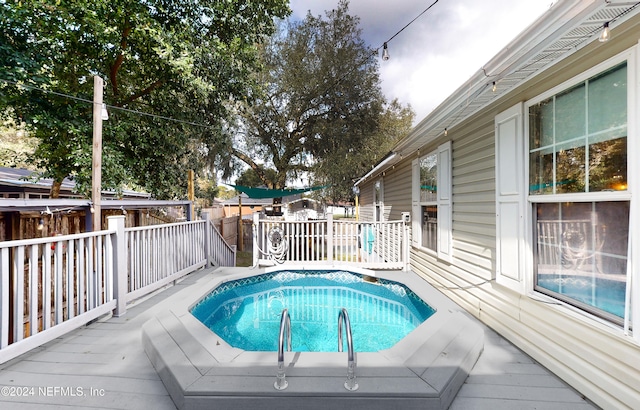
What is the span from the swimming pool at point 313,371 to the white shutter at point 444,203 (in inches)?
64.3

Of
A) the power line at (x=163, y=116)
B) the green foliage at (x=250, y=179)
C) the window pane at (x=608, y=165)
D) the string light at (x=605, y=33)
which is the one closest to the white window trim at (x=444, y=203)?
the power line at (x=163, y=116)

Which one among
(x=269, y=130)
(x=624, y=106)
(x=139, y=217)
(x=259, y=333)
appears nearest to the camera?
(x=624, y=106)

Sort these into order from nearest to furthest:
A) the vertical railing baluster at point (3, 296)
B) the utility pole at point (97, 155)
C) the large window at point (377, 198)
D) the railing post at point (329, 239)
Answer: the vertical railing baluster at point (3, 296), the utility pole at point (97, 155), the railing post at point (329, 239), the large window at point (377, 198)

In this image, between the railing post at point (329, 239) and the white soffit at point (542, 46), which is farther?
the railing post at point (329, 239)

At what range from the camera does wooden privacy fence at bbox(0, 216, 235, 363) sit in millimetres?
2316

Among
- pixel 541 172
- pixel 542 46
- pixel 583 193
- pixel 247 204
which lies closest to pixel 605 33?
pixel 542 46

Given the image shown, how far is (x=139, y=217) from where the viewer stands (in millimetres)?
6770

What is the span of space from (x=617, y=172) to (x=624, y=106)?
0.42 meters

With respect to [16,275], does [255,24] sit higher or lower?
higher

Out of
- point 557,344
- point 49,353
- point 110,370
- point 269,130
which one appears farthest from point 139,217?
point 557,344

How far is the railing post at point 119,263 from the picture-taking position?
3.30m

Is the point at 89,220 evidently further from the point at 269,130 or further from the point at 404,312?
the point at 269,130

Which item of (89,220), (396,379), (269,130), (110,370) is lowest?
(110,370)

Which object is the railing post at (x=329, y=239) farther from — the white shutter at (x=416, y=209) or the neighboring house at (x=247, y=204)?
the neighboring house at (x=247, y=204)
